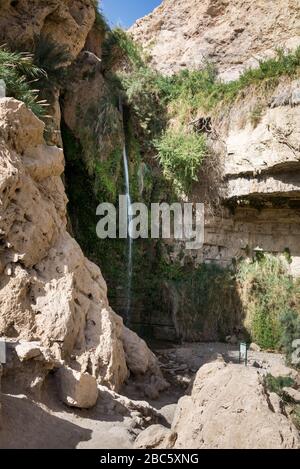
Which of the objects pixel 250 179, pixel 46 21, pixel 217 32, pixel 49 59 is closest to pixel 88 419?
pixel 49 59

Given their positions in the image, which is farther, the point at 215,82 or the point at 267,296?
the point at 215,82

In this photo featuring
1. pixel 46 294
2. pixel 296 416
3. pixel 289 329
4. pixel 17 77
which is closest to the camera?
pixel 296 416

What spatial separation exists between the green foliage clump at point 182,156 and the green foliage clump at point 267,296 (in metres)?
2.76

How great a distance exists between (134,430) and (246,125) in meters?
8.60

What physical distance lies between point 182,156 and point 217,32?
648 cm

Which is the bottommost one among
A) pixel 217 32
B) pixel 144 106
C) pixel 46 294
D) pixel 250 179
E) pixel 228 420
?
pixel 228 420

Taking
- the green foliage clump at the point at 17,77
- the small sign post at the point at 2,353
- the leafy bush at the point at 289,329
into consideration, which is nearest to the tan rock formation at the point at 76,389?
the small sign post at the point at 2,353

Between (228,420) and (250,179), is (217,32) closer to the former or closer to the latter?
(250,179)

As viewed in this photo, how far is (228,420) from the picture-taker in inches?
124

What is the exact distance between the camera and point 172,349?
9258mm

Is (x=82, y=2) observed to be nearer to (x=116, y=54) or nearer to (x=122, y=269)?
(x=116, y=54)

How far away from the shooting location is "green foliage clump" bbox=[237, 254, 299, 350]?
33.4 ft

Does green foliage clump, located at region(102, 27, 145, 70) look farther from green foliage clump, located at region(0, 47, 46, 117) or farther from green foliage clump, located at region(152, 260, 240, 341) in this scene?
green foliage clump, located at region(152, 260, 240, 341)

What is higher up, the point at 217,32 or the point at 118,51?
the point at 217,32
